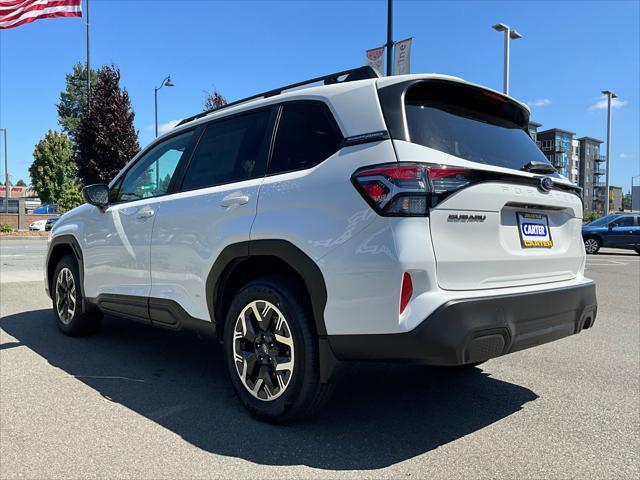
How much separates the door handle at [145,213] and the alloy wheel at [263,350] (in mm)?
1346

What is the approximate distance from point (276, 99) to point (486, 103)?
1.36 m

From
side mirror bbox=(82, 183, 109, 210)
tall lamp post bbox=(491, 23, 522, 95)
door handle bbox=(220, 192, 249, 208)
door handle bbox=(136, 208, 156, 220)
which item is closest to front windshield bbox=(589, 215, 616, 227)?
tall lamp post bbox=(491, 23, 522, 95)

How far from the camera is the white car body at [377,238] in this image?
8.62ft

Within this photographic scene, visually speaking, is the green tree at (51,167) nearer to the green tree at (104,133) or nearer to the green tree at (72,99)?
the green tree at (72,99)

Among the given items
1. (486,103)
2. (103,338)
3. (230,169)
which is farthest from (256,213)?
(103,338)

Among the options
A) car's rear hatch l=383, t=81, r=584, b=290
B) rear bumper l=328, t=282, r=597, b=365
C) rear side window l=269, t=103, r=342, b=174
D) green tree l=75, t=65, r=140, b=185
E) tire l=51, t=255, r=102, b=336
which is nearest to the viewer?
rear bumper l=328, t=282, r=597, b=365

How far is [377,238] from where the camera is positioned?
265 centimetres

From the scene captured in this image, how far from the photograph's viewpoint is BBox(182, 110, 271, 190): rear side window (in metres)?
3.53

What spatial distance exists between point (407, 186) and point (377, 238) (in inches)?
11.7

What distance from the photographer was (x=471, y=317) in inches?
103

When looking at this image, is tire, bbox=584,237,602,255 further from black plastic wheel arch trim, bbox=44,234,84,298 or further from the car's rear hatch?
black plastic wheel arch trim, bbox=44,234,84,298

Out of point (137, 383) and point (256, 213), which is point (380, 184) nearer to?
point (256, 213)

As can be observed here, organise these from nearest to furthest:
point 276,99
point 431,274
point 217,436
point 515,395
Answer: point 431,274 → point 217,436 → point 276,99 → point 515,395

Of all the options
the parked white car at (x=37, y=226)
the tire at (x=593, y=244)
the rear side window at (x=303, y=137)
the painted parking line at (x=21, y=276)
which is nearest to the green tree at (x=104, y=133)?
the parked white car at (x=37, y=226)
